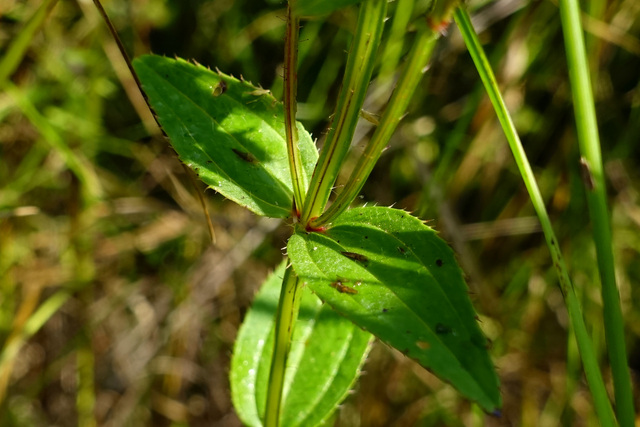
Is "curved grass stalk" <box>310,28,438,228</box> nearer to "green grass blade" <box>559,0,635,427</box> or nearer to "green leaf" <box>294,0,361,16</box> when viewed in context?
"green leaf" <box>294,0,361,16</box>

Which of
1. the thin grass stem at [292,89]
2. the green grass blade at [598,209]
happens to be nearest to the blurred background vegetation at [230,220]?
the green grass blade at [598,209]

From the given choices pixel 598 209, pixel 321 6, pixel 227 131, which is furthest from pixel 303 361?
pixel 321 6

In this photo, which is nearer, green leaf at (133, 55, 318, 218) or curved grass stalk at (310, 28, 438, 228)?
curved grass stalk at (310, 28, 438, 228)

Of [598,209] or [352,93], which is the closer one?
[352,93]

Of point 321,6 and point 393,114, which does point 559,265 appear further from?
point 321,6

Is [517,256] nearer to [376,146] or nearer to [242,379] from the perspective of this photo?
[242,379]

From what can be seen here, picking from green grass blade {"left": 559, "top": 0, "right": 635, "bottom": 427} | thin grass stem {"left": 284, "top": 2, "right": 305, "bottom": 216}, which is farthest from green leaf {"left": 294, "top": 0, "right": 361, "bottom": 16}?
green grass blade {"left": 559, "top": 0, "right": 635, "bottom": 427}
